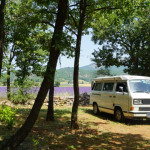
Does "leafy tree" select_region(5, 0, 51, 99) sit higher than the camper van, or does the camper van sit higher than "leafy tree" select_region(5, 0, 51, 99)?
"leafy tree" select_region(5, 0, 51, 99)

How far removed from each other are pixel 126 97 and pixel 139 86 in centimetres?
90

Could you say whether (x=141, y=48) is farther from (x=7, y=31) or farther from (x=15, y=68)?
(x=7, y=31)

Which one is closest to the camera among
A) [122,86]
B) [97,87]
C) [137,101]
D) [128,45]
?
[137,101]

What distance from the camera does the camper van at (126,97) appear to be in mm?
9352

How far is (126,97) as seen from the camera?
9.75 m

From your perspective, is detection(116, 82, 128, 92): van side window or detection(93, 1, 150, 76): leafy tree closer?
detection(116, 82, 128, 92): van side window

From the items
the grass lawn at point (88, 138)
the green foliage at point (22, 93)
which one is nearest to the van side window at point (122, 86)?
the grass lawn at point (88, 138)

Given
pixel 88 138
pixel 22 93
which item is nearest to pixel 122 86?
pixel 88 138

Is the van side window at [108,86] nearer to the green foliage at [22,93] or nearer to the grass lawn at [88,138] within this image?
the grass lawn at [88,138]

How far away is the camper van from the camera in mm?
9352

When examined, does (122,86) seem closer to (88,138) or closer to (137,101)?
(137,101)

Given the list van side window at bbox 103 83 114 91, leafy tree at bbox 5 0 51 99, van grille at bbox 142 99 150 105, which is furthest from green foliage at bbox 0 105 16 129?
van grille at bbox 142 99 150 105

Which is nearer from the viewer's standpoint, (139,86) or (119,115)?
(139,86)

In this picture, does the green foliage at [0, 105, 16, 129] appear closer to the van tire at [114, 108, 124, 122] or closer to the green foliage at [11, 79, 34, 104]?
the van tire at [114, 108, 124, 122]
